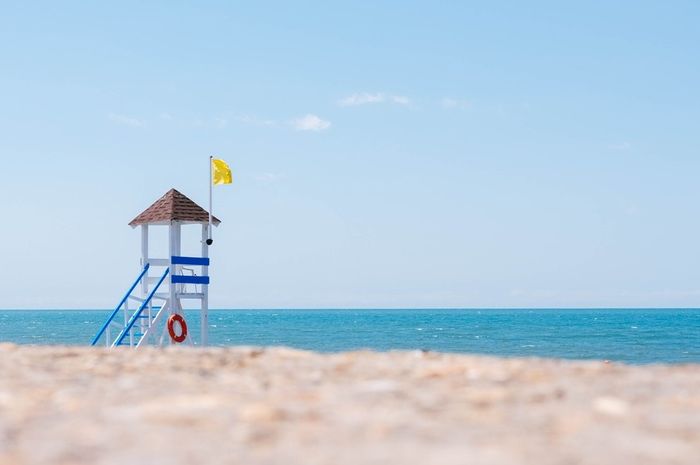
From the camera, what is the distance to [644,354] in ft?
158

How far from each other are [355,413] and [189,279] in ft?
62.5

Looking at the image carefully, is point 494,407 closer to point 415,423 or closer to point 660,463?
point 415,423

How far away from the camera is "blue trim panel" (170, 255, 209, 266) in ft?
75.2

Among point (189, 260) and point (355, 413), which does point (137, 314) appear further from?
point (355, 413)

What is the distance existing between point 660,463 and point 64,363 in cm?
511

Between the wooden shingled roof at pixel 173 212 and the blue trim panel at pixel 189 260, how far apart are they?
103 cm

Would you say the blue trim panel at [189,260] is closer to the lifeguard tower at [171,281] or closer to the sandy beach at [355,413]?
the lifeguard tower at [171,281]

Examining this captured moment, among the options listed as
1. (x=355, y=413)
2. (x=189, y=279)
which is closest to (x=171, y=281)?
(x=189, y=279)

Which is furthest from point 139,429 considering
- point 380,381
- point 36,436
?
point 380,381

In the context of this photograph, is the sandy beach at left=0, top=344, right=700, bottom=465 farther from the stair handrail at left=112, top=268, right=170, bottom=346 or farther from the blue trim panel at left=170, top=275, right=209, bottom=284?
the blue trim panel at left=170, top=275, right=209, bottom=284

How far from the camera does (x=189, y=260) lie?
909 inches

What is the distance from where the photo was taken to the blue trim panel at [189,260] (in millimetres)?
22906

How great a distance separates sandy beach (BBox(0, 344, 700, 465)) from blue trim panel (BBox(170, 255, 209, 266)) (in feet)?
53.2

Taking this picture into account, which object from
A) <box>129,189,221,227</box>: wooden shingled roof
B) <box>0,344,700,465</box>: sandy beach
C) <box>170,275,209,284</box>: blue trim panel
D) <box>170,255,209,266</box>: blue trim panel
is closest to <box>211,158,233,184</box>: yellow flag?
<box>129,189,221,227</box>: wooden shingled roof
